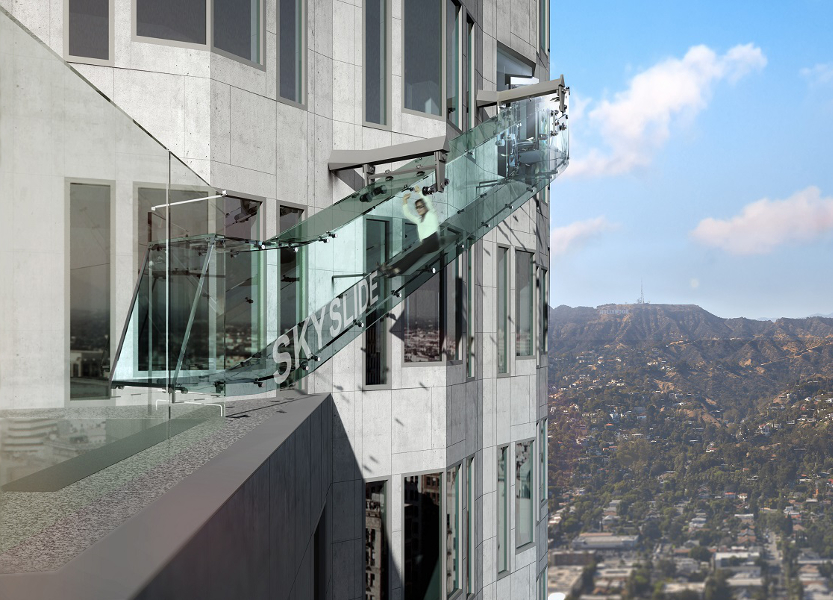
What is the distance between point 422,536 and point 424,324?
3.62 metres

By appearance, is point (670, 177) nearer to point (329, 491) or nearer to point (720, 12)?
point (720, 12)

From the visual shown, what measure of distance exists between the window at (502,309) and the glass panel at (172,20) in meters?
9.32

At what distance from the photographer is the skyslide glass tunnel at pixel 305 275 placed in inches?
281

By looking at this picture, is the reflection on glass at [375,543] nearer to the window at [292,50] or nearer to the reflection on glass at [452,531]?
the reflection on glass at [452,531]

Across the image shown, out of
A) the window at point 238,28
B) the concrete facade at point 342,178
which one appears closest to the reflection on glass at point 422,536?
the concrete facade at point 342,178

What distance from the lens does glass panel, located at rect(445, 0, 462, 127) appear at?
15.2 metres

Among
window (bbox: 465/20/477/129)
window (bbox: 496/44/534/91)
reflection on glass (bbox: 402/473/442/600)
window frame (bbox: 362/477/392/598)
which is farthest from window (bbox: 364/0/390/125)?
reflection on glass (bbox: 402/473/442/600)

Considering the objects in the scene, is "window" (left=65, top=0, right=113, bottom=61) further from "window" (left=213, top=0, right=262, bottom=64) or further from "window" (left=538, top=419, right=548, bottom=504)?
"window" (left=538, top=419, right=548, bottom=504)

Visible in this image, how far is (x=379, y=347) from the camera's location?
13.9 metres

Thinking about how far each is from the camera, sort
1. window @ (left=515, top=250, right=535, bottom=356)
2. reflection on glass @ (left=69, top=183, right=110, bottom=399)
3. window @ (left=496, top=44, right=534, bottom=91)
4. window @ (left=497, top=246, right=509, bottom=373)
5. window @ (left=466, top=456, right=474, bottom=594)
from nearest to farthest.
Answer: reflection on glass @ (left=69, top=183, right=110, bottom=399) → window @ (left=466, top=456, right=474, bottom=594) → window @ (left=497, top=246, right=509, bottom=373) → window @ (left=496, top=44, right=534, bottom=91) → window @ (left=515, top=250, right=535, bottom=356)

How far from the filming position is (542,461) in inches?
890

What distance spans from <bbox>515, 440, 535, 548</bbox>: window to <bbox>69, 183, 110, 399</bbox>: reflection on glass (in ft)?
→ 52.9

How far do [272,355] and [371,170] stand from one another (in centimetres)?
432

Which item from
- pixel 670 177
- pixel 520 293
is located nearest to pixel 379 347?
pixel 520 293
